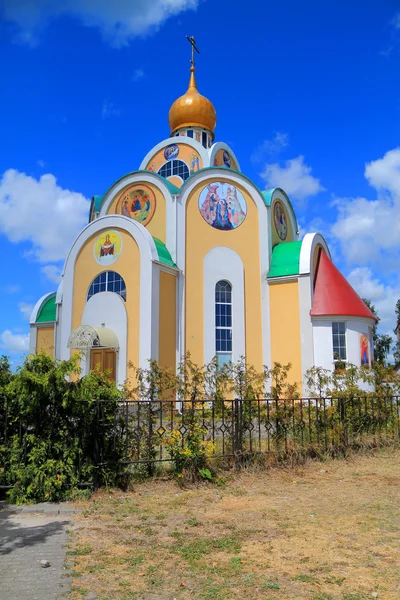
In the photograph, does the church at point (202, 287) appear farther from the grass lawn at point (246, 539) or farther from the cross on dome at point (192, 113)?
the grass lawn at point (246, 539)

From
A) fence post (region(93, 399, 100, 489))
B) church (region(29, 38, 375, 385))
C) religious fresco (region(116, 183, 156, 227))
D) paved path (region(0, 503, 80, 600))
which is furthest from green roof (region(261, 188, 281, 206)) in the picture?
paved path (region(0, 503, 80, 600))

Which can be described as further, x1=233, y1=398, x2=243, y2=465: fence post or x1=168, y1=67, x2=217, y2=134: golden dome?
x1=168, y1=67, x2=217, y2=134: golden dome

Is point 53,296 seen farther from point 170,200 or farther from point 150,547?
point 150,547

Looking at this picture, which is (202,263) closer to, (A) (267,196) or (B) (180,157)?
(A) (267,196)

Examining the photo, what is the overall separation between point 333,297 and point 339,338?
4.87 ft

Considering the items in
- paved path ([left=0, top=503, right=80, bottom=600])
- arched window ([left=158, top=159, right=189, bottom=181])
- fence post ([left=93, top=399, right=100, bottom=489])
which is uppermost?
arched window ([left=158, top=159, right=189, bottom=181])

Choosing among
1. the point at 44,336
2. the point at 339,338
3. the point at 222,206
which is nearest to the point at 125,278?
the point at 222,206

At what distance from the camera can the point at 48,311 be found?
24.3 metres

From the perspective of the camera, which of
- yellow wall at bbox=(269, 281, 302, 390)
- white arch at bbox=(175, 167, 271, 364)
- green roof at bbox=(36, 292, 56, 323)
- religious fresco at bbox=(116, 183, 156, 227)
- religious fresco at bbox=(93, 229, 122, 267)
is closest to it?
yellow wall at bbox=(269, 281, 302, 390)

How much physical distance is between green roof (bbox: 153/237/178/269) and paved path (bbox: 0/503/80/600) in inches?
485

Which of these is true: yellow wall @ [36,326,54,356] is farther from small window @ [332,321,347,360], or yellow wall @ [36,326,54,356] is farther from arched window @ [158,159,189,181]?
small window @ [332,321,347,360]

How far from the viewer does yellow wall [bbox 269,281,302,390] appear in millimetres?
18484

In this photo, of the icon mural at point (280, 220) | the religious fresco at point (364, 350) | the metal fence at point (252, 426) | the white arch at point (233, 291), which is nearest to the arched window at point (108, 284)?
the white arch at point (233, 291)

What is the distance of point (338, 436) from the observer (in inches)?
359
